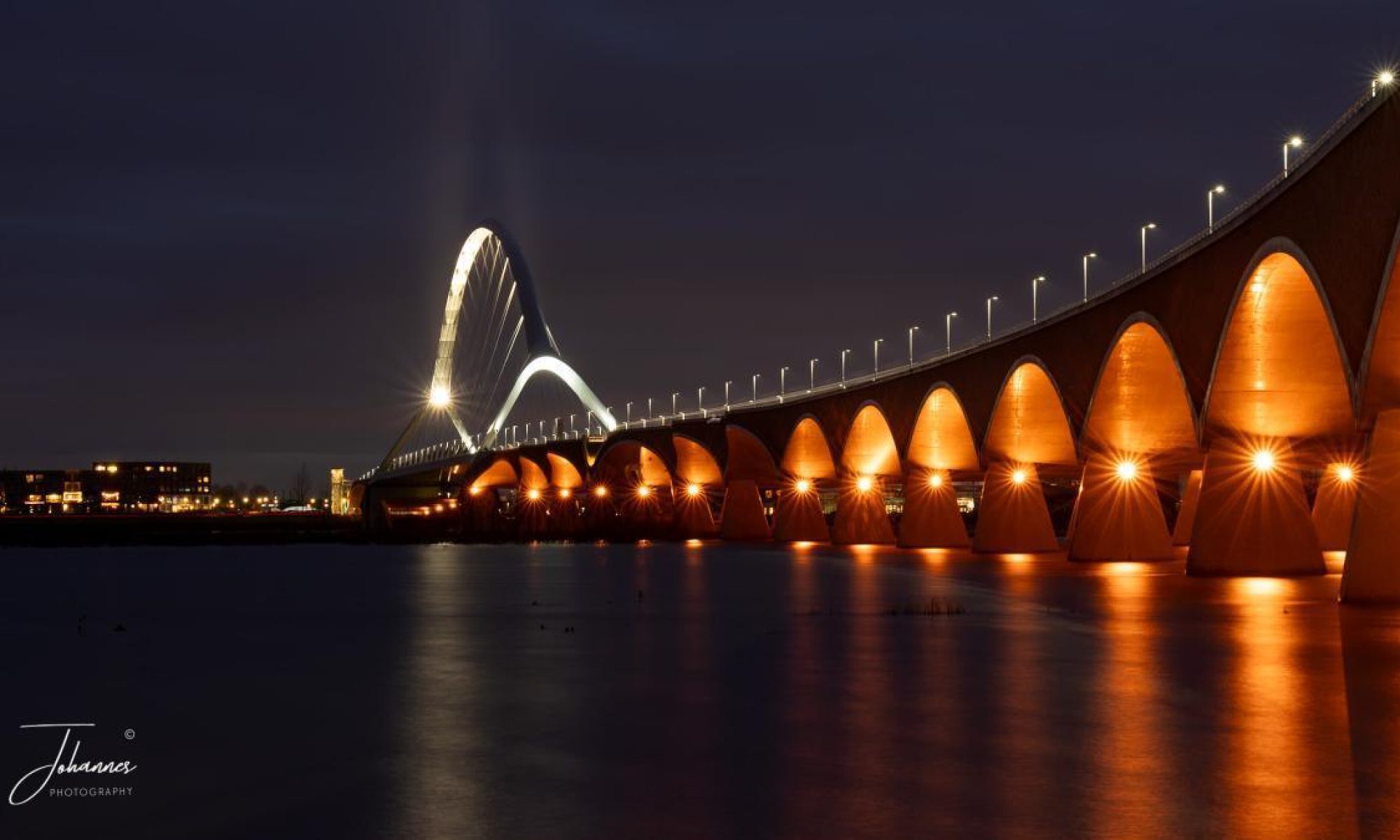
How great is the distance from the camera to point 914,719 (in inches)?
871

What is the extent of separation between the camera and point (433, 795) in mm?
17203

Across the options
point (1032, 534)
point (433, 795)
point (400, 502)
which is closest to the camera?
point (433, 795)

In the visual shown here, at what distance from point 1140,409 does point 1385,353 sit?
31.0 metres

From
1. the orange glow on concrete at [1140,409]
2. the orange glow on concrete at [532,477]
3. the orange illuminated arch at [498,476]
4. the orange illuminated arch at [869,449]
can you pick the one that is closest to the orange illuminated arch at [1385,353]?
the orange glow on concrete at [1140,409]

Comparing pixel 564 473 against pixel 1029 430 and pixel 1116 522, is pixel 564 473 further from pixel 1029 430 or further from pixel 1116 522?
pixel 1116 522

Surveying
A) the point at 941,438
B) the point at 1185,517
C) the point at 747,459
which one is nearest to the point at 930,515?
the point at 941,438

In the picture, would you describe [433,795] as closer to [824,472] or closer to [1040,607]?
[1040,607]

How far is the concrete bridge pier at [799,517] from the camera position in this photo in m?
120

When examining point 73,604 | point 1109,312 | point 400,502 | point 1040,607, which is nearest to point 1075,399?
point 1109,312

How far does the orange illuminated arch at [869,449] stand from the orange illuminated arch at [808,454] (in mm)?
5053

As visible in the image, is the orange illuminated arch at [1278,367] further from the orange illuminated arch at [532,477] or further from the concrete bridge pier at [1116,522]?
the orange illuminated arch at [532,477]

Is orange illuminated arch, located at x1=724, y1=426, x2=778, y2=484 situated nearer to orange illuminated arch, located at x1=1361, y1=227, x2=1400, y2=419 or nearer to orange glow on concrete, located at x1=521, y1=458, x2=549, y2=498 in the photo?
orange glow on concrete, located at x1=521, y1=458, x2=549, y2=498

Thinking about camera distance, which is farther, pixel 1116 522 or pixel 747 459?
pixel 747 459

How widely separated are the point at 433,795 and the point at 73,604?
39597 mm
